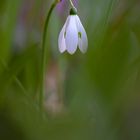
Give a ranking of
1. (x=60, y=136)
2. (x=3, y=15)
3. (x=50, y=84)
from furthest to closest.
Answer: (x=50, y=84) < (x=3, y=15) < (x=60, y=136)

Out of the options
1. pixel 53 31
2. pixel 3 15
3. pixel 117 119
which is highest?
pixel 3 15

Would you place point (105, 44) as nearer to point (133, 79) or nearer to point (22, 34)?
point (133, 79)

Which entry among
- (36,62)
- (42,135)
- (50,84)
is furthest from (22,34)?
(42,135)

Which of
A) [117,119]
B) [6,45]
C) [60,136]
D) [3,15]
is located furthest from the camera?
A: [3,15]

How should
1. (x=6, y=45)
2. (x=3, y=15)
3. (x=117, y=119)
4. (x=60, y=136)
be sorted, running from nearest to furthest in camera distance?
(x=60, y=136) → (x=117, y=119) → (x=6, y=45) → (x=3, y=15)

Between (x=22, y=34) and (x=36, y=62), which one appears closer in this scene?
(x=36, y=62)

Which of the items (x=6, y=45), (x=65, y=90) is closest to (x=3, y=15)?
(x=6, y=45)

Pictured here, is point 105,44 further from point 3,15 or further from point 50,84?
point 50,84

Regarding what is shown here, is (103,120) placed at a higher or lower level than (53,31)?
lower

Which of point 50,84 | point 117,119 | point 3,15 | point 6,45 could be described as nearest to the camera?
point 117,119

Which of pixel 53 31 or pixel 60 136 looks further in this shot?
pixel 53 31
